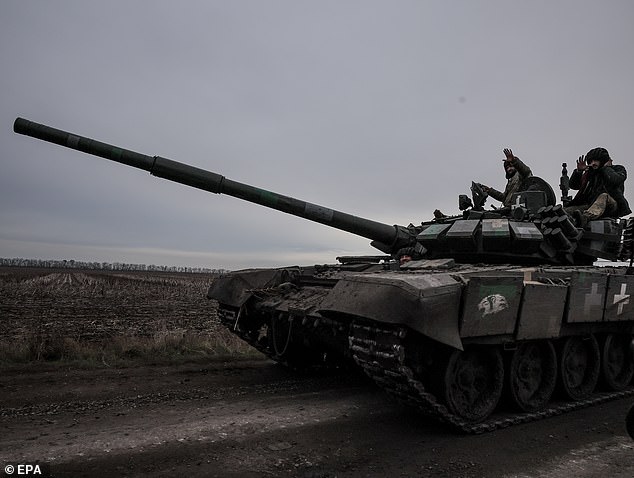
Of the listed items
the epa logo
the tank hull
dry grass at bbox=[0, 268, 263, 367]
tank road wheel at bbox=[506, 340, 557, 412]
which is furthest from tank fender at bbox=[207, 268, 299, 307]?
the epa logo

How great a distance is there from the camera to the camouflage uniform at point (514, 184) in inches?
372

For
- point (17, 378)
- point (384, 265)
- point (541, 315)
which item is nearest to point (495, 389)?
point (541, 315)

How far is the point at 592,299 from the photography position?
6.70m

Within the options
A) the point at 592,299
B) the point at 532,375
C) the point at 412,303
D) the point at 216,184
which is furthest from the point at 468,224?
the point at 216,184

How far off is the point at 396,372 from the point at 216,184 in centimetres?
419

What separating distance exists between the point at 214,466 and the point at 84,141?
16.8ft

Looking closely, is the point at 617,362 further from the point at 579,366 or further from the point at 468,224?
the point at 468,224

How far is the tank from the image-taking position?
5.15 meters

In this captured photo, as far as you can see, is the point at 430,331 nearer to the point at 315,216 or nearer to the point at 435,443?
Answer: the point at 435,443

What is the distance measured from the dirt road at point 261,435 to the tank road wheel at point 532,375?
34 centimetres

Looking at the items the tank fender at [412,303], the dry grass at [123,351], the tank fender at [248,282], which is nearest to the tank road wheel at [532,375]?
the tank fender at [412,303]

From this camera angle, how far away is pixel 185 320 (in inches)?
621

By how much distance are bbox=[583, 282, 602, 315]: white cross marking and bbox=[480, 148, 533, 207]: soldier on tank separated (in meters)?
2.54

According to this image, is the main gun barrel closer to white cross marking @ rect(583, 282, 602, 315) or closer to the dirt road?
the dirt road
